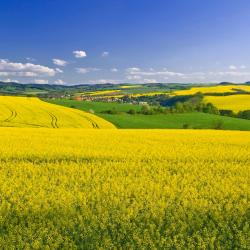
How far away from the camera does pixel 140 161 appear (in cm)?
1484

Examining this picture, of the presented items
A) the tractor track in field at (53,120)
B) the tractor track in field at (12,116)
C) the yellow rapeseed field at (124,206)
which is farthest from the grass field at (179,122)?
the yellow rapeseed field at (124,206)

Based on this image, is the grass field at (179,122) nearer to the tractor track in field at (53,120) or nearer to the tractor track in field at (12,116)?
the tractor track in field at (53,120)

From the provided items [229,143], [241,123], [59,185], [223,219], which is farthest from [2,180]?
[241,123]

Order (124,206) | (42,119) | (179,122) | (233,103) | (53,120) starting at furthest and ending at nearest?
(233,103) < (179,122) < (53,120) < (42,119) < (124,206)

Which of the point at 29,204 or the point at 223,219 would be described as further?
the point at 29,204

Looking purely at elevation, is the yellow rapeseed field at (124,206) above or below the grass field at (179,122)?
above

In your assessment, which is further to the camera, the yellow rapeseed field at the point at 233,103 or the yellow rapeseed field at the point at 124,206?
the yellow rapeseed field at the point at 233,103

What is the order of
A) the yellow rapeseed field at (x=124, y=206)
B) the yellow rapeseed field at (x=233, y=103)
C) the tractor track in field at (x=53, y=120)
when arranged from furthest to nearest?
the yellow rapeseed field at (x=233, y=103)
the tractor track in field at (x=53, y=120)
the yellow rapeseed field at (x=124, y=206)

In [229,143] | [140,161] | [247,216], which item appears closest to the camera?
[247,216]

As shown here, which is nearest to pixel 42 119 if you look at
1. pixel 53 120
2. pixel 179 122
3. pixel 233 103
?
pixel 53 120

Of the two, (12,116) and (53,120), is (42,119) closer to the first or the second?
(53,120)

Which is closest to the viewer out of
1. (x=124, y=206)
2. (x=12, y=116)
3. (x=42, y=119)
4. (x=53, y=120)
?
(x=124, y=206)

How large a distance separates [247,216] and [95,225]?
129 inches

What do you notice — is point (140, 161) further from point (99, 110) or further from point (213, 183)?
point (99, 110)
